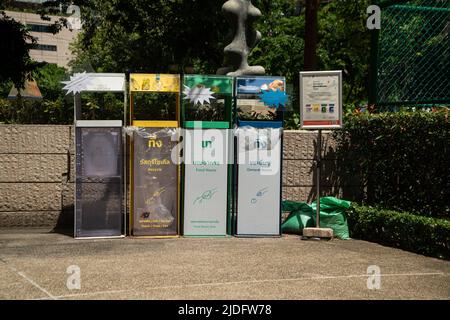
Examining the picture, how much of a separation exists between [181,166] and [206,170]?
1.07 ft

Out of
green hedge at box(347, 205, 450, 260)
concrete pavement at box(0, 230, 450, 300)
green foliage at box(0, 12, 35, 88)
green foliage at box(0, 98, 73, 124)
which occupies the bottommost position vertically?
concrete pavement at box(0, 230, 450, 300)

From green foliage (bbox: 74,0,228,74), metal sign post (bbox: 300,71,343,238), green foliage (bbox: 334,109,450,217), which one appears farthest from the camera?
green foliage (bbox: 74,0,228,74)

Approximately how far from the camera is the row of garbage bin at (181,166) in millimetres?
7969

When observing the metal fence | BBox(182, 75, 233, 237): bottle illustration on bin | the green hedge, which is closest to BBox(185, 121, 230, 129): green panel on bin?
BBox(182, 75, 233, 237): bottle illustration on bin

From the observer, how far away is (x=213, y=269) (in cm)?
596

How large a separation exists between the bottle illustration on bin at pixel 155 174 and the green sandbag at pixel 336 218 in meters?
1.88

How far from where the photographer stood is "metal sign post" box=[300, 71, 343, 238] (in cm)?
801

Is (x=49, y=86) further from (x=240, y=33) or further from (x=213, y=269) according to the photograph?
(x=213, y=269)

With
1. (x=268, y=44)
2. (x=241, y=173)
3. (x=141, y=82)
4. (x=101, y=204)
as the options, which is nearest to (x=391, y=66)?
(x=241, y=173)

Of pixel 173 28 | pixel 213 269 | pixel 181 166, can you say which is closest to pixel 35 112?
pixel 181 166

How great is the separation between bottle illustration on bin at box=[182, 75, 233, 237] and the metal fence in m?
2.37

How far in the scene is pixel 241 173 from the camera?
26.8ft

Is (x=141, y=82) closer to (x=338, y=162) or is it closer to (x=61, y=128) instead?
(x=61, y=128)

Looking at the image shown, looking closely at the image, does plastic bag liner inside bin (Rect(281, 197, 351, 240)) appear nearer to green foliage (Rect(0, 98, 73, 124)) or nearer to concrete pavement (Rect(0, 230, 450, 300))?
concrete pavement (Rect(0, 230, 450, 300))
